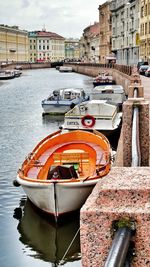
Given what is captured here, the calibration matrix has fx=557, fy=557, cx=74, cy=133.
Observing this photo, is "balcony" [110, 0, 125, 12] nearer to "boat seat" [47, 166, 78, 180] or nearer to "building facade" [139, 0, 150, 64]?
"building facade" [139, 0, 150, 64]

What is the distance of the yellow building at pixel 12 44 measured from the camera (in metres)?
147

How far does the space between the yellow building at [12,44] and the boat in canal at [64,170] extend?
131 meters

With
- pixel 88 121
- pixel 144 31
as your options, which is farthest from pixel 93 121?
pixel 144 31

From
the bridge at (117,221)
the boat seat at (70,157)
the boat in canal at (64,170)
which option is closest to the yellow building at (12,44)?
the boat in canal at (64,170)

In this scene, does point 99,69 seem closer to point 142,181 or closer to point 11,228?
point 11,228

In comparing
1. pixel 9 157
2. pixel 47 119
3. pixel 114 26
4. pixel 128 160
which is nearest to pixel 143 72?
pixel 47 119

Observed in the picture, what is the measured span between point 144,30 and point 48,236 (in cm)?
6048

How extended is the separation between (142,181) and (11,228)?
9.82m

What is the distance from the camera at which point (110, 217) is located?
2.48 meters

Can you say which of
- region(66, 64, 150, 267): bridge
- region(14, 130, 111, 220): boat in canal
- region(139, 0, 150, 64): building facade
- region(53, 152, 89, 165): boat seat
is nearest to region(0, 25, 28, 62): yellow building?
region(139, 0, 150, 64): building facade

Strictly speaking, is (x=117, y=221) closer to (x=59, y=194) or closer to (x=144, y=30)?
(x=59, y=194)

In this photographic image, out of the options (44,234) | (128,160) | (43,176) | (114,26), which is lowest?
(44,234)

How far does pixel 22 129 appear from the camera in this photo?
95.7 feet

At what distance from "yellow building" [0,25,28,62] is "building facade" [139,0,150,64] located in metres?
77.8
